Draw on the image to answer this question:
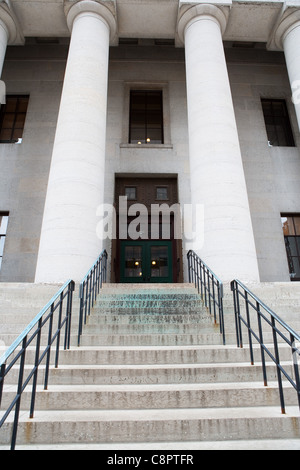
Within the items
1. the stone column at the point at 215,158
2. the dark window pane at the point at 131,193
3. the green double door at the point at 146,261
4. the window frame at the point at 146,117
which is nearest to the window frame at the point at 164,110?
Result: the window frame at the point at 146,117

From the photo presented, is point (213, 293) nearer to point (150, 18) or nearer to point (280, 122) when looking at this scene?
point (150, 18)

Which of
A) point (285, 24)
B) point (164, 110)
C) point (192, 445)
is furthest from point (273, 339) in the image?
point (164, 110)

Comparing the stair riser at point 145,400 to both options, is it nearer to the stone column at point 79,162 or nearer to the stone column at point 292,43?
the stone column at point 79,162

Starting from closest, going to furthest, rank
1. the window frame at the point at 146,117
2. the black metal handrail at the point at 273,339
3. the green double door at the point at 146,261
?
the black metal handrail at the point at 273,339 → the green double door at the point at 146,261 → the window frame at the point at 146,117

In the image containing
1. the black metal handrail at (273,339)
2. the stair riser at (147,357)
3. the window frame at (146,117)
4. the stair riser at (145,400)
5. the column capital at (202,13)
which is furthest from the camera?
the window frame at (146,117)

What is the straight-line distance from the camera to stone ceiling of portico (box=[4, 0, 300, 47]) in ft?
40.1

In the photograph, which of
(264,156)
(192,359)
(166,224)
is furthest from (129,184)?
(192,359)

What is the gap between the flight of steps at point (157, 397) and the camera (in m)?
3.04

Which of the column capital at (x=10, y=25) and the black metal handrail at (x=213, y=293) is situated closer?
the black metal handrail at (x=213, y=293)

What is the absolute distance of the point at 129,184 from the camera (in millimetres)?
13953

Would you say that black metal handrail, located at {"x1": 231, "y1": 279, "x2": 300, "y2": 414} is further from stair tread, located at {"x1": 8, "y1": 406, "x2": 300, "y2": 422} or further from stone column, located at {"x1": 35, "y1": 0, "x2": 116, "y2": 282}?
stone column, located at {"x1": 35, "y1": 0, "x2": 116, "y2": 282}

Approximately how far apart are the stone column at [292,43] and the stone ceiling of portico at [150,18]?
0.45 metres

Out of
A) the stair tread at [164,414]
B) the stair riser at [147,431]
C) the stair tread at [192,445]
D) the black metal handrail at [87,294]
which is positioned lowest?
the stair tread at [192,445]

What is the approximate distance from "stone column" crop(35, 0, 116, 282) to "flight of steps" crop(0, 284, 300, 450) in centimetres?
325
